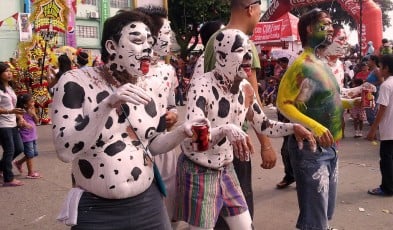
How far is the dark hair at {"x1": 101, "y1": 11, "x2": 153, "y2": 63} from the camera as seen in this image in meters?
2.12

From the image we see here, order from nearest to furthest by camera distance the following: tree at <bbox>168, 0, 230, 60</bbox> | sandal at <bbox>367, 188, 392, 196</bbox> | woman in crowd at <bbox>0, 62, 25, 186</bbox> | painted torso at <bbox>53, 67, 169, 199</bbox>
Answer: painted torso at <bbox>53, 67, 169, 199</bbox>, sandal at <bbox>367, 188, 392, 196</bbox>, woman in crowd at <bbox>0, 62, 25, 186</bbox>, tree at <bbox>168, 0, 230, 60</bbox>

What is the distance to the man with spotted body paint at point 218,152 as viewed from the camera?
268cm

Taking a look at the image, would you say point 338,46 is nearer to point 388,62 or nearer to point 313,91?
point 313,91

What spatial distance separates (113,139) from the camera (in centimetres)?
205

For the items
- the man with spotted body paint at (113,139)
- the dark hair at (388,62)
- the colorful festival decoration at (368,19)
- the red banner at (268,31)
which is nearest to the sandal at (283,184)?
the dark hair at (388,62)

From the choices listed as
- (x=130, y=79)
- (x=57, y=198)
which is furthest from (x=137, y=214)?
(x=57, y=198)

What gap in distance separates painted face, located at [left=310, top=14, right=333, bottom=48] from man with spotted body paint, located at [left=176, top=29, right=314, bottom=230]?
2.58 ft

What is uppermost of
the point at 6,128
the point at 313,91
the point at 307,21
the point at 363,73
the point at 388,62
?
the point at 307,21

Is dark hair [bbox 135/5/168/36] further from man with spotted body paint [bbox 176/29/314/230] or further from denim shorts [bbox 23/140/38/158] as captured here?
denim shorts [bbox 23/140/38/158]

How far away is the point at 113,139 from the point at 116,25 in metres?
0.55

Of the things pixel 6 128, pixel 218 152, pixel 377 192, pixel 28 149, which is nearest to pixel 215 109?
pixel 218 152

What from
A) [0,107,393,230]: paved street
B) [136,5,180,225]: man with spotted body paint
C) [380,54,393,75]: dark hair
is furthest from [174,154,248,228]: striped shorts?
[380,54,393,75]: dark hair

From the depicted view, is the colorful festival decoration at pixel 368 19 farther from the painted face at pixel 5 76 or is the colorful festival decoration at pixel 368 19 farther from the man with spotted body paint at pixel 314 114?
the man with spotted body paint at pixel 314 114

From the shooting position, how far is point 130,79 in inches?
85.1
